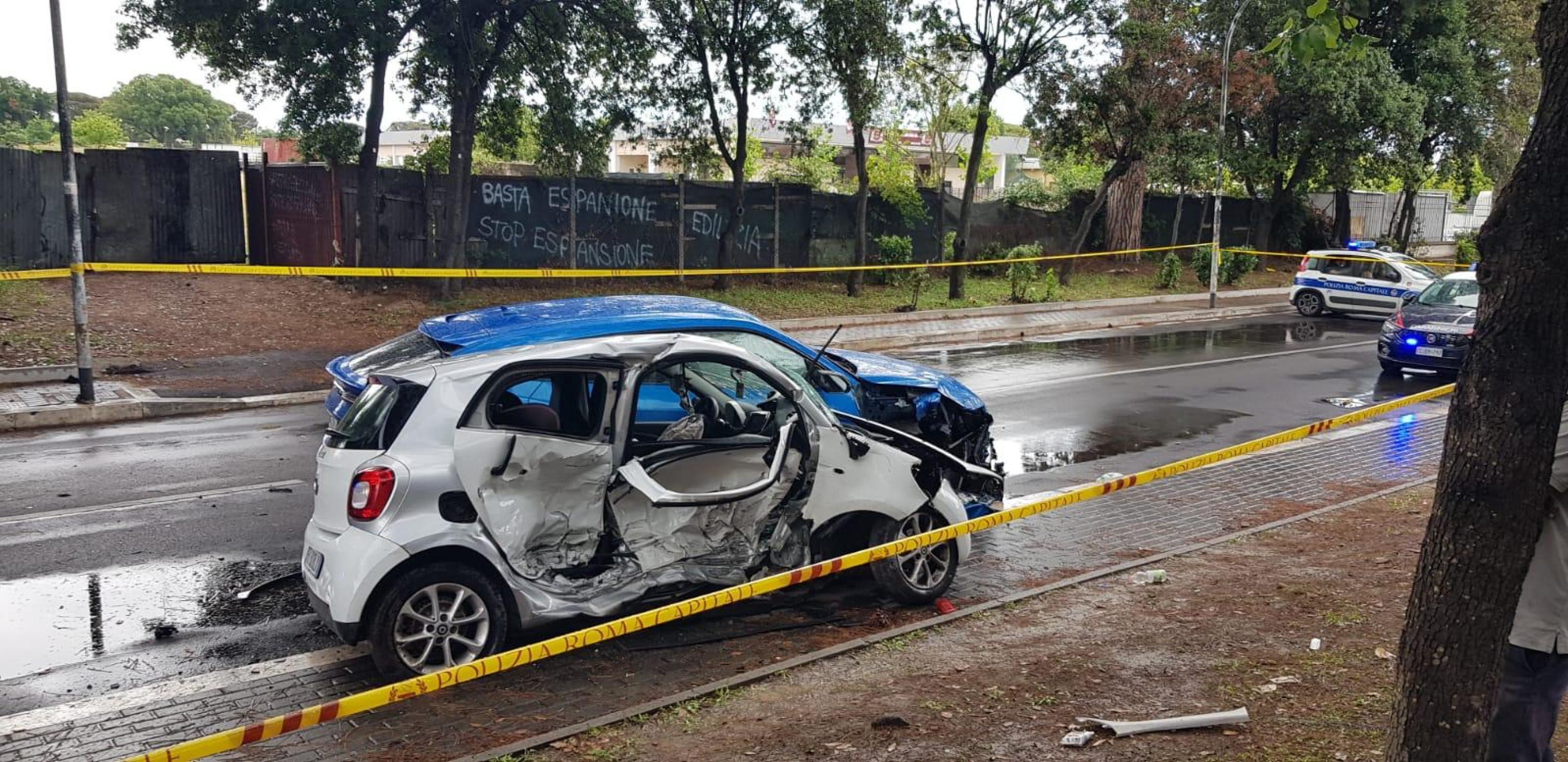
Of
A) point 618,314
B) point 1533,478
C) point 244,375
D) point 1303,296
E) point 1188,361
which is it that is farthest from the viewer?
point 1303,296

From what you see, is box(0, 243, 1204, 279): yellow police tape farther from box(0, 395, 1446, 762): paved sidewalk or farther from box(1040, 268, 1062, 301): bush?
box(0, 395, 1446, 762): paved sidewalk

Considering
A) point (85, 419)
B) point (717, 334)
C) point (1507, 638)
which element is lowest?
point (85, 419)

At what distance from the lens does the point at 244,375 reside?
47.9ft

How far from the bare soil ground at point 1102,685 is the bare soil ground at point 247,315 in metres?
10.6

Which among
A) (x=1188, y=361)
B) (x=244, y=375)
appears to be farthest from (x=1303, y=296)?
(x=244, y=375)

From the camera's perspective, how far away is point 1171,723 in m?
4.83

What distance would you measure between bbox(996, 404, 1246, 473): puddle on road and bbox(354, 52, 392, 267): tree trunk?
12914 millimetres

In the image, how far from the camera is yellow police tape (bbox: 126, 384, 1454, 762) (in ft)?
12.3

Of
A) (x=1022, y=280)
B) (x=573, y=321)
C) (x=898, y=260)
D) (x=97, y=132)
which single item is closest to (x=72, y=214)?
(x=573, y=321)

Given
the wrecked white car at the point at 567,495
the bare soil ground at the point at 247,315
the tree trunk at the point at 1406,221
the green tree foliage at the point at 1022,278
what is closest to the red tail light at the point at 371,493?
the wrecked white car at the point at 567,495

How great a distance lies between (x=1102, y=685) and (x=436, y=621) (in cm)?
318

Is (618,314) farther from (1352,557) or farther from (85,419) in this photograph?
(85,419)

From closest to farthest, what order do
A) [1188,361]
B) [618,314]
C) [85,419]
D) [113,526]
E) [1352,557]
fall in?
[618,314] < [1352,557] < [113,526] < [85,419] < [1188,361]

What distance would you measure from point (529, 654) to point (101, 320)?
49.2ft
